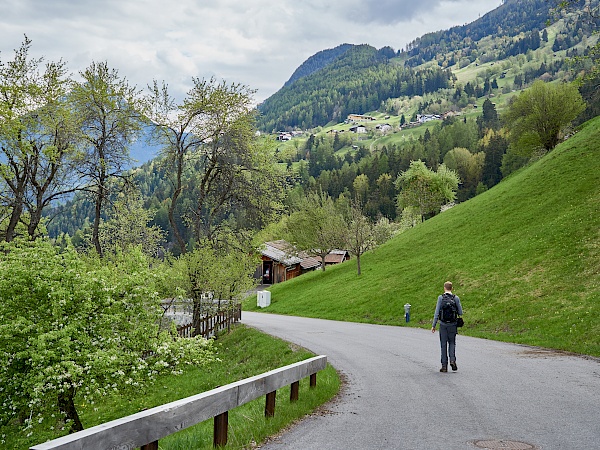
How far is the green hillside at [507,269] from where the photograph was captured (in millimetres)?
21828

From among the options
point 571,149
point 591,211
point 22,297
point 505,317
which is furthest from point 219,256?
point 571,149

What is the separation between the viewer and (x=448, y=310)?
12836 mm

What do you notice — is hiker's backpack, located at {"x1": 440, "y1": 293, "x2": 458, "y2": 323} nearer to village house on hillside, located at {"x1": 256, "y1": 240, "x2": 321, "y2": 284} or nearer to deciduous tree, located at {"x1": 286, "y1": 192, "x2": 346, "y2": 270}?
deciduous tree, located at {"x1": 286, "y1": 192, "x2": 346, "y2": 270}

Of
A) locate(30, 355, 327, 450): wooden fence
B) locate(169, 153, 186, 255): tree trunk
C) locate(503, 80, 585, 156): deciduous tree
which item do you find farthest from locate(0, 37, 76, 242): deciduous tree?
locate(503, 80, 585, 156): deciduous tree

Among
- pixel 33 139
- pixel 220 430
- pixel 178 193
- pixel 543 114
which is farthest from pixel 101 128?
pixel 543 114

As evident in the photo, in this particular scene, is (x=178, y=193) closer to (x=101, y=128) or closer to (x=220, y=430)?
(x=101, y=128)

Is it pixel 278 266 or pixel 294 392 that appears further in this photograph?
pixel 278 266

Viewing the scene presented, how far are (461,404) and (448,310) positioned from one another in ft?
14.0

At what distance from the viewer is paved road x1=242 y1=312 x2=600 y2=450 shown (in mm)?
6602

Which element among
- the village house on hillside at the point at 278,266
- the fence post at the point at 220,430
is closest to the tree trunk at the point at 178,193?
the fence post at the point at 220,430

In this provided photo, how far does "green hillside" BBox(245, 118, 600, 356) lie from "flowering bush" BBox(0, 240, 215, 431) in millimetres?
13664

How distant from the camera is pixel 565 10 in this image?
1859 cm

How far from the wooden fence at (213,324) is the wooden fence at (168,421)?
19663 millimetres

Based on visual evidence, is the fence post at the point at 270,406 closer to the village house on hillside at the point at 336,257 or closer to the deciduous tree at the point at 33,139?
the deciduous tree at the point at 33,139
